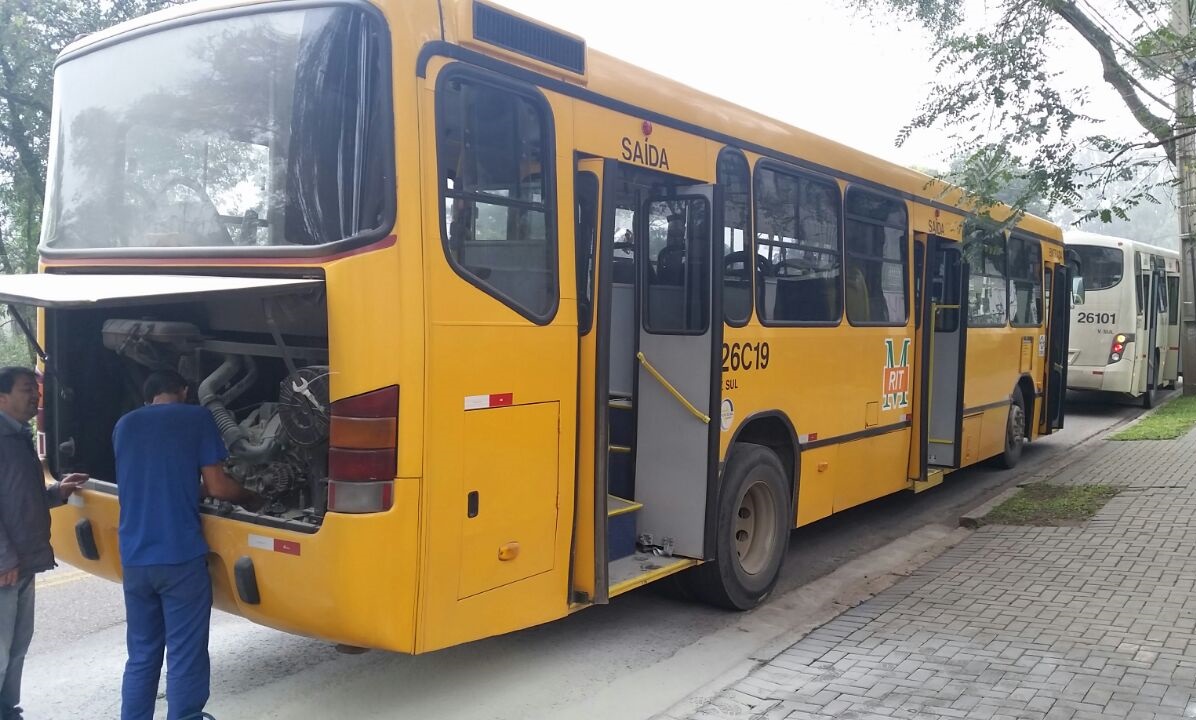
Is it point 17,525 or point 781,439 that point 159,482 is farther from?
point 781,439

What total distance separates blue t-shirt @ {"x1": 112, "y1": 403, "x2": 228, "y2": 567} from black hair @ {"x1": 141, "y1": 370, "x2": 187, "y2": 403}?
8cm

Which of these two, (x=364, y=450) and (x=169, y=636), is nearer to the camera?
(x=364, y=450)

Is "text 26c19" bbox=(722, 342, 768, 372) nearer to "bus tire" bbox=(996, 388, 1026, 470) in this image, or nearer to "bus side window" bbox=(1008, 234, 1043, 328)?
"bus side window" bbox=(1008, 234, 1043, 328)

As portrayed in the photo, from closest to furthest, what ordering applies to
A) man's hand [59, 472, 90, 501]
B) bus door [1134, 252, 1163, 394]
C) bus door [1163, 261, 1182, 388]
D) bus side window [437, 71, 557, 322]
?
bus side window [437, 71, 557, 322], man's hand [59, 472, 90, 501], bus door [1134, 252, 1163, 394], bus door [1163, 261, 1182, 388]

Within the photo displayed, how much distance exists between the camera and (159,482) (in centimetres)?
386

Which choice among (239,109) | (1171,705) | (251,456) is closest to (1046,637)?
(1171,705)

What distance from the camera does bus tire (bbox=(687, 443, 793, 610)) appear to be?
230 inches

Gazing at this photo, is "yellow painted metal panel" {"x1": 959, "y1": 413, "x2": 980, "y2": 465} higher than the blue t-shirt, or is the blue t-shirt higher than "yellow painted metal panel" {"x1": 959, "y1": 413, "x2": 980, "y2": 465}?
the blue t-shirt

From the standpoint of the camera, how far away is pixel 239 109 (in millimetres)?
4090

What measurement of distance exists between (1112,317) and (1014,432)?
6.89 m

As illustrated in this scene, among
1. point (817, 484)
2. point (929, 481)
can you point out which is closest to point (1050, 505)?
point (929, 481)

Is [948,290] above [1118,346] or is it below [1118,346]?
above

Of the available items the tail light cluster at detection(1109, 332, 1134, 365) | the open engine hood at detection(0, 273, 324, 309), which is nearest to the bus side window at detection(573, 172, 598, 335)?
the open engine hood at detection(0, 273, 324, 309)

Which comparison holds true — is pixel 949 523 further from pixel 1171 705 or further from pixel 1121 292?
pixel 1121 292
